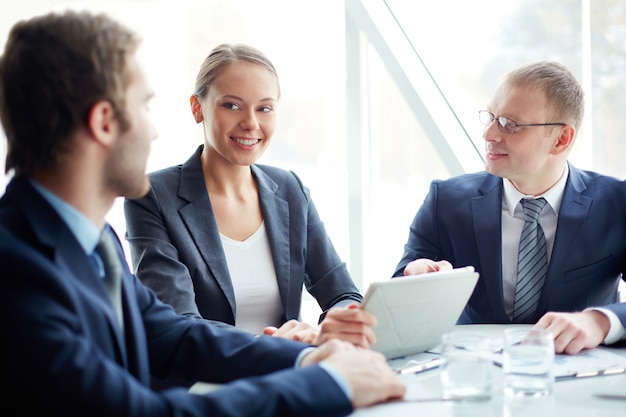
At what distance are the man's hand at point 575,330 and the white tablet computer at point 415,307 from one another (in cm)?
26

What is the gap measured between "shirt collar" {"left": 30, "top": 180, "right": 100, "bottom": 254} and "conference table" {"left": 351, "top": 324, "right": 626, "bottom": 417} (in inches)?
24.9

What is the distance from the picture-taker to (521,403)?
5.44 ft

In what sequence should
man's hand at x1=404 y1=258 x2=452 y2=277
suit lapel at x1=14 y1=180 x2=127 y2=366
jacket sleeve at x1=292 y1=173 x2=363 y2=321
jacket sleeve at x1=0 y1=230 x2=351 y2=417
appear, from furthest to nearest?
jacket sleeve at x1=292 y1=173 x2=363 y2=321 < man's hand at x1=404 y1=258 x2=452 y2=277 < suit lapel at x1=14 y1=180 x2=127 y2=366 < jacket sleeve at x1=0 y1=230 x2=351 y2=417

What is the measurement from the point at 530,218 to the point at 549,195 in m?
0.11

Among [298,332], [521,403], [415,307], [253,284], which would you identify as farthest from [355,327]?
[253,284]

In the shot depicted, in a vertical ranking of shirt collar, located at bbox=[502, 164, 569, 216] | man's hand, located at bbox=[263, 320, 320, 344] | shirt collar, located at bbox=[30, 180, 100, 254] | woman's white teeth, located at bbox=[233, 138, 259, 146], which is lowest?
man's hand, located at bbox=[263, 320, 320, 344]

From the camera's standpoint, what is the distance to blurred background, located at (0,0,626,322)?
4301 mm

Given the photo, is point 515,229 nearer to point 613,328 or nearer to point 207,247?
point 613,328

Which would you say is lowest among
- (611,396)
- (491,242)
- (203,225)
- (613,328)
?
(611,396)

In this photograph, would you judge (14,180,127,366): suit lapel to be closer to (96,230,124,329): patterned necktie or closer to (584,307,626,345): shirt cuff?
(96,230,124,329): patterned necktie

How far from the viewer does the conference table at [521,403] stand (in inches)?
62.5

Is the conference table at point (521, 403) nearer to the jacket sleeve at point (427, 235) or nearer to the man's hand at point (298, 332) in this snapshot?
the man's hand at point (298, 332)

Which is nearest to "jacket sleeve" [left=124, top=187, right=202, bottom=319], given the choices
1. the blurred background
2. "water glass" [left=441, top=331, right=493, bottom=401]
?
"water glass" [left=441, top=331, right=493, bottom=401]

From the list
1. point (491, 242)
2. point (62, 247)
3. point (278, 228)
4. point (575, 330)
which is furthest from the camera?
point (278, 228)
